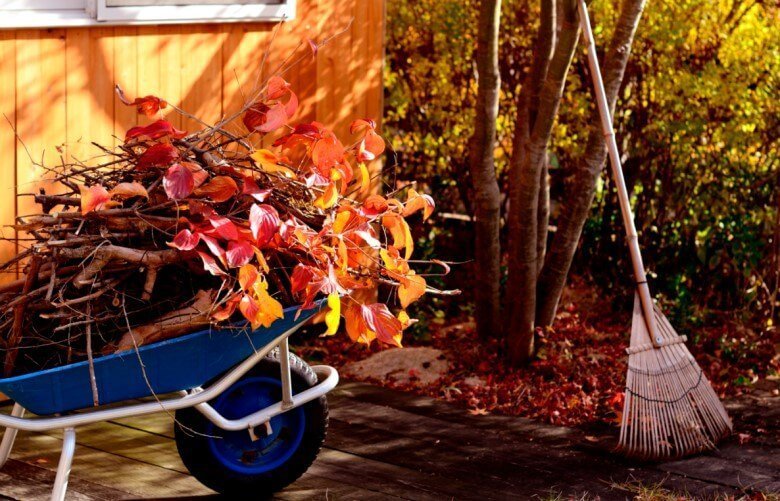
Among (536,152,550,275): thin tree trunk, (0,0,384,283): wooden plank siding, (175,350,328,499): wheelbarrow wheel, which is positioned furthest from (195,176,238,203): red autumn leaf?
(536,152,550,275): thin tree trunk

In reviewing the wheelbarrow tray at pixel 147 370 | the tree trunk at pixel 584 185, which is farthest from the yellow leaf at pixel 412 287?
the tree trunk at pixel 584 185

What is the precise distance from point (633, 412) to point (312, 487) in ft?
4.39

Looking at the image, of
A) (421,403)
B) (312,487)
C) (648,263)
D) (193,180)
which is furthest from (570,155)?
(193,180)

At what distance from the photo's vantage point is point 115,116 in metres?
4.88

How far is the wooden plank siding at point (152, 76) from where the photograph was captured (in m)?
4.54

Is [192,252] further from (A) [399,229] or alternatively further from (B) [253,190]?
(A) [399,229]

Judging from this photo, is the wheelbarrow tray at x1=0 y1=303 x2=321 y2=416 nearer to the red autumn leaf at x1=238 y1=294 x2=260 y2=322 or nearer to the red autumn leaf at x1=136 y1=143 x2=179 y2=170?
the red autumn leaf at x1=238 y1=294 x2=260 y2=322

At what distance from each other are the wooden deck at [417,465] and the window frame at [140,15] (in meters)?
1.66

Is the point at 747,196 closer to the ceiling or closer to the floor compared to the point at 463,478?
closer to the ceiling

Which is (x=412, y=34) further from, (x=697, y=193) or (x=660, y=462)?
→ (x=660, y=462)

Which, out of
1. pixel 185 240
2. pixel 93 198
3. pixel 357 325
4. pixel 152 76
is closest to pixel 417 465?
pixel 357 325

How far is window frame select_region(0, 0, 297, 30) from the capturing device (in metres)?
4.48

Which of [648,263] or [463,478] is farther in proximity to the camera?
[648,263]

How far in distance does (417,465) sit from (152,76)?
83.1 inches
